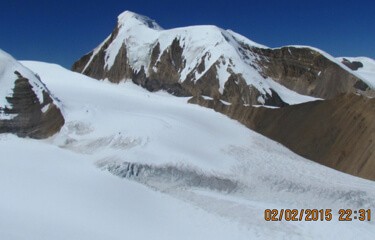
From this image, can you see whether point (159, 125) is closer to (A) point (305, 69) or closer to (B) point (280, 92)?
(B) point (280, 92)

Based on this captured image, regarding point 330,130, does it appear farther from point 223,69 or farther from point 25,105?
point 223,69

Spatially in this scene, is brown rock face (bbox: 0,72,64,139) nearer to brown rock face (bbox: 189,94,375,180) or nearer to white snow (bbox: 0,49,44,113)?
white snow (bbox: 0,49,44,113)

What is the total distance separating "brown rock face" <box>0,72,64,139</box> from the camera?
28.1 m

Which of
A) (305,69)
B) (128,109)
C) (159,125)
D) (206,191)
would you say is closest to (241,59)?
(305,69)

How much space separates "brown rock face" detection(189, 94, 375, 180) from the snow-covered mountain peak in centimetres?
3522

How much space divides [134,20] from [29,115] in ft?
138

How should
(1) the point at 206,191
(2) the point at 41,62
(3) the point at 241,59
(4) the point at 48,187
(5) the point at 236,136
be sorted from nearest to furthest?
(4) the point at 48,187
(1) the point at 206,191
(5) the point at 236,136
(2) the point at 41,62
(3) the point at 241,59

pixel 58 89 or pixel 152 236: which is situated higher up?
pixel 152 236

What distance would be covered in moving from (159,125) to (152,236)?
13.1 m

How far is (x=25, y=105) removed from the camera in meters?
29.6

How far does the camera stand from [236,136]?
32125 millimetres

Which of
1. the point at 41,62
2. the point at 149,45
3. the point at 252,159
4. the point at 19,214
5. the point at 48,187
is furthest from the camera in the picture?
the point at 149,45

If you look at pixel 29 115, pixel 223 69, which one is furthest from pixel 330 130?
pixel 223 69

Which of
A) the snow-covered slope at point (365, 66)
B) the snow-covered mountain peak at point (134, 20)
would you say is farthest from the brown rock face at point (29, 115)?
the snow-covered slope at point (365, 66)
